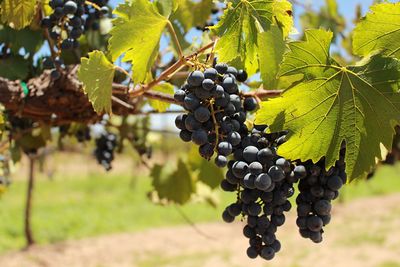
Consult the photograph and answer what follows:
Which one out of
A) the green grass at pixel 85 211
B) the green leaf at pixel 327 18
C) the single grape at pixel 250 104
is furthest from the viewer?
the green grass at pixel 85 211

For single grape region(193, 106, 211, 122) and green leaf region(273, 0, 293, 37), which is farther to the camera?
green leaf region(273, 0, 293, 37)

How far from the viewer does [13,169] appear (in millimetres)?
3584

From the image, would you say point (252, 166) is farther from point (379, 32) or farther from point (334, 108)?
point (379, 32)

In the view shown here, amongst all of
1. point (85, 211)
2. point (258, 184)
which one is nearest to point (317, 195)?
point (258, 184)

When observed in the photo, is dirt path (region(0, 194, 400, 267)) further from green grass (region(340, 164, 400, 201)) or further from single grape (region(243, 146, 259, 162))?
single grape (region(243, 146, 259, 162))

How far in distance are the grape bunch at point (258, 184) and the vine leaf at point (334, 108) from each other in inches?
2.0

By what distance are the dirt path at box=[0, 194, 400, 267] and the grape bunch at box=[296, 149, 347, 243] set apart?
6904 millimetres

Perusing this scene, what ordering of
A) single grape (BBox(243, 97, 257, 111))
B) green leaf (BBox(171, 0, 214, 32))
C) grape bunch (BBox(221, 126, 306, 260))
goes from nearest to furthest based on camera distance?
grape bunch (BBox(221, 126, 306, 260)) → single grape (BBox(243, 97, 257, 111)) → green leaf (BBox(171, 0, 214, 32))

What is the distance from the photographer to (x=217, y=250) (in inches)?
402

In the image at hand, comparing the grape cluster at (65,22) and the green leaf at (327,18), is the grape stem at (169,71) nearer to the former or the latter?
the grape cluster at (65,22)

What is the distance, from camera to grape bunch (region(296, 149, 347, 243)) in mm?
1419

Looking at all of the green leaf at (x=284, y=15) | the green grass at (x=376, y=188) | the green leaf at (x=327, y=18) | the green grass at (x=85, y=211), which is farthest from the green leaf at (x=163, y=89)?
the green grass at (x=376, y=188)

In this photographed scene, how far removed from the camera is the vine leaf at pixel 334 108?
136cm

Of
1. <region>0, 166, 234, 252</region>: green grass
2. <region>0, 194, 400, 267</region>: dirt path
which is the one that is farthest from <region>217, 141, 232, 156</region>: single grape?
<region>0, 166, 234, 252</region>: green grass
